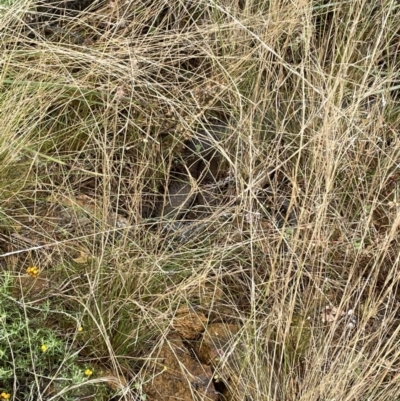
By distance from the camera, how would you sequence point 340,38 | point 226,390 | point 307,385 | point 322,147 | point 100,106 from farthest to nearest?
point 340,38 < point 100,106 < point 322,147 < point 226,390 < point 307,385

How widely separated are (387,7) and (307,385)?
4.24 feet

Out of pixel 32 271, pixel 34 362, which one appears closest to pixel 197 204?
pixel 32 271

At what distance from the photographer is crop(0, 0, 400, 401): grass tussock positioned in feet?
5.01

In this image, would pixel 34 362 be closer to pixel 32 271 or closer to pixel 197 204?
pixel 32 271

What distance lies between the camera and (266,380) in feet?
4.98

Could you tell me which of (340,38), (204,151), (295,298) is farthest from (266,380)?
(340,38)

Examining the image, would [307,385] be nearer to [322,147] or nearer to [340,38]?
[322,147]

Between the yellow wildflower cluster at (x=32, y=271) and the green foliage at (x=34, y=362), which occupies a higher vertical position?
the yellow wildflower cluster at (x=32, y=271)

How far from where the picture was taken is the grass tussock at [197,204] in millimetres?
1526

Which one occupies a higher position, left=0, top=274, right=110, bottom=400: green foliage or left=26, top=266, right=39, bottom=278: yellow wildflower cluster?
left=26, top=266, right=39, bottom=278: yellow wildflower cluster

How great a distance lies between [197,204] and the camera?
77.0 inches

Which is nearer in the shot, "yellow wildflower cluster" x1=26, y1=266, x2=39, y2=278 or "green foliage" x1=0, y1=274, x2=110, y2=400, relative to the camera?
"green foliage" x1=0, y1=274, x2=110, y2=400

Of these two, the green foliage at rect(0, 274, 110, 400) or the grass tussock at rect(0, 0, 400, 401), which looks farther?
the grass tussock at rect(0, 0, 400, 401)

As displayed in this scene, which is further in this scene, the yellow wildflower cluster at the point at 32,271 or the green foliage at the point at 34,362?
the yellow wildflower cluster at the point at 32,271
